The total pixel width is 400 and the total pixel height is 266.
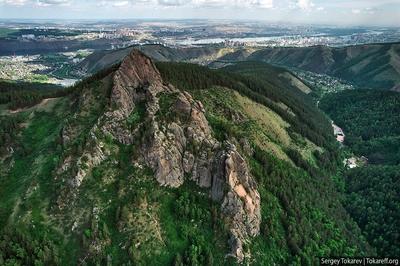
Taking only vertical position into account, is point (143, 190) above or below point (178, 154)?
Answer: below

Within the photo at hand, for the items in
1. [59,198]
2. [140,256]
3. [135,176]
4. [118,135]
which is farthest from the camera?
[118,135]

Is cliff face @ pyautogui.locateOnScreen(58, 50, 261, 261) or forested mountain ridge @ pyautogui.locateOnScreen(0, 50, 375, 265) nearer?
forested mountain ridge @ pyautogui.locateOnScreen(0, 50, 375, 265)

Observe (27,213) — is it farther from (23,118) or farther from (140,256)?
(23,118)

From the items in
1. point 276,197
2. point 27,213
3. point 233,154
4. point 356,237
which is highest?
point 233,154

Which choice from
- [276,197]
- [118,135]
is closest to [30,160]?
[118,135]

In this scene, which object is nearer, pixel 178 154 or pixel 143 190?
pixel 143 190
